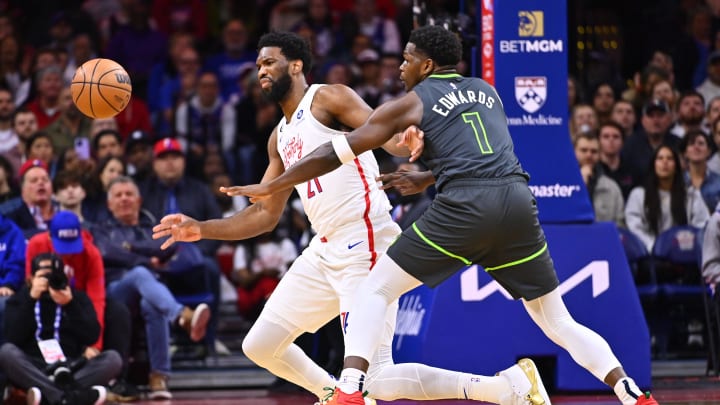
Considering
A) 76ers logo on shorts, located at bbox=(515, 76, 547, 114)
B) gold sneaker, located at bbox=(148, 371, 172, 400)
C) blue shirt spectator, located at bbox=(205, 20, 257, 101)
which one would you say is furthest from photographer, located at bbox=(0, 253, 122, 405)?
blue shirt spectator, located at bbox=(205, 20, 257, 101)

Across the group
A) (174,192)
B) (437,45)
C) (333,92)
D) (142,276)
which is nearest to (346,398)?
(333,92)

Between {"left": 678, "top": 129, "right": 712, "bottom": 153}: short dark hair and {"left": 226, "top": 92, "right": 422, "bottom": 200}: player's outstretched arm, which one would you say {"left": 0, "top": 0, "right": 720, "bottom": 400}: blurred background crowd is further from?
{"left": 226, "top": 92, "right": 422, "bottom": 200}: player's outstretched arm

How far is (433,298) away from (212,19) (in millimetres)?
8482

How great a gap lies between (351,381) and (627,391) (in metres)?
1.58

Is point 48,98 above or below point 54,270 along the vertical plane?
above

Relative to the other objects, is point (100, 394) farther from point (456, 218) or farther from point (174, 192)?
point (456, 218)

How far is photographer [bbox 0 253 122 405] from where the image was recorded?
10125 millimetres

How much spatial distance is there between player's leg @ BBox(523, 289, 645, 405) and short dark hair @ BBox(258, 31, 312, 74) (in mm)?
2201

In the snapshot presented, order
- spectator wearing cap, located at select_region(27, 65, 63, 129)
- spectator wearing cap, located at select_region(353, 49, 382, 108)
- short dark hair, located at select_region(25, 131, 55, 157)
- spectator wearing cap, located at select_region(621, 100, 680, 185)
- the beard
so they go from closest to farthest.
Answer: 1. the beard
2. short dark hair, located at select_region(25, 131, 55, 157)
3. spectator wearing cap, located at select_region(621, 100, 680, 185)
4. spectator wearing cap, located at select_region(27, 65, 63, 129)
5. spectator wearing cap, located at select_region(353, 49, 382, 108)

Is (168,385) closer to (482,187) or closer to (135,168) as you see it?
(135,168)

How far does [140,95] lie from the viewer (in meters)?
16.0

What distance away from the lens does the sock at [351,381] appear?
689 centimetres

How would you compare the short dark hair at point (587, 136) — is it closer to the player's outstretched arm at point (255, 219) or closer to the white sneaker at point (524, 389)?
the player's outstretched arm at point (255, 219)

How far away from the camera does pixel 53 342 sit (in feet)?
34.0
